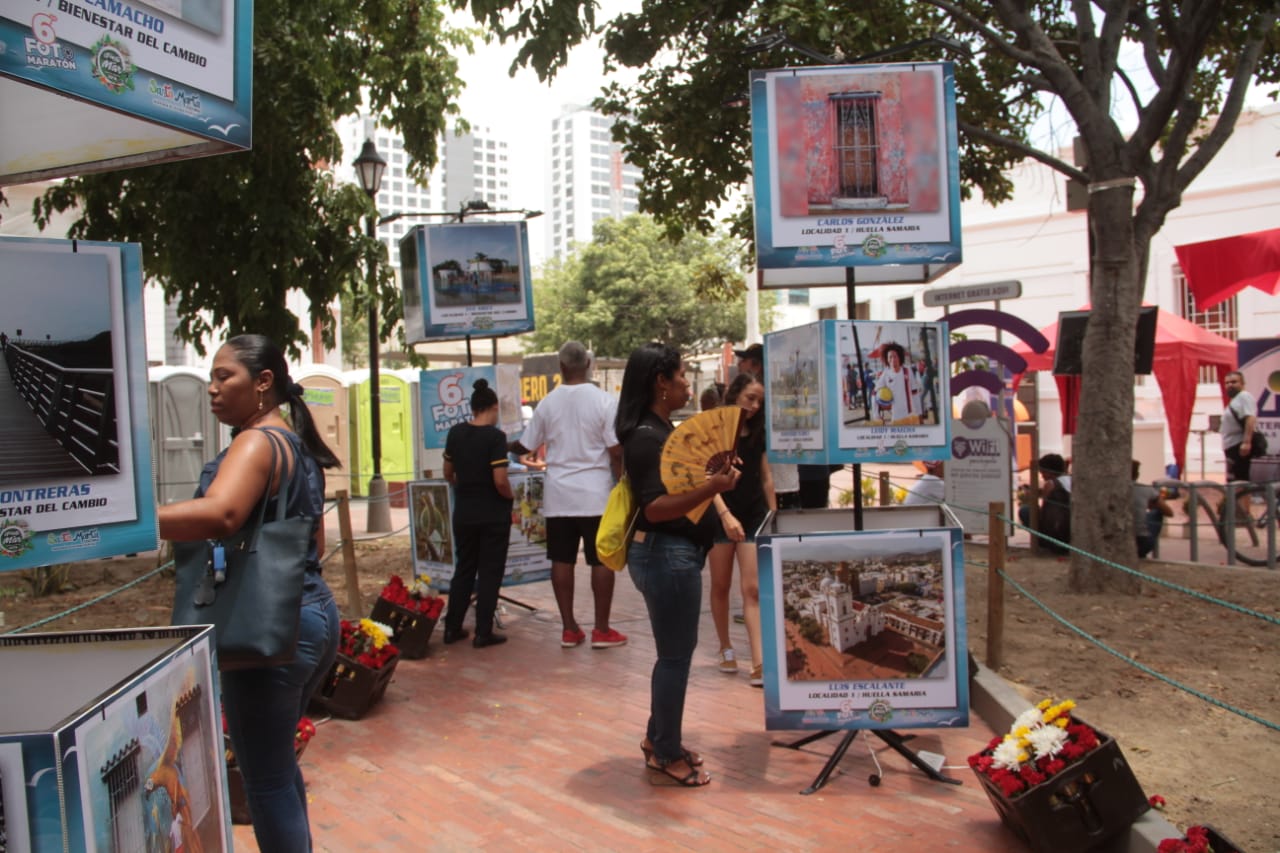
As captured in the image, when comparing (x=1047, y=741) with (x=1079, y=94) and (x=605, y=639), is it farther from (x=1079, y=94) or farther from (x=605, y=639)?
(x=1079, y=94)

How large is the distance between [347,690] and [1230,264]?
1224 centimetres

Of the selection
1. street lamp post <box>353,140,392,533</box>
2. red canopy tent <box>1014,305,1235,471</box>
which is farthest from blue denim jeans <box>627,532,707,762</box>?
red canopy tent <box>1014,305,1235,471</box>

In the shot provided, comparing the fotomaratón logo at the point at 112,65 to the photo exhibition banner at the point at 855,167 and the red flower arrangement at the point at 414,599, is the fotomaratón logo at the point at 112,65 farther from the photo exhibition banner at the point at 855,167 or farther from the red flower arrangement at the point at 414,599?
the red flower arrangement at the point at 414,599

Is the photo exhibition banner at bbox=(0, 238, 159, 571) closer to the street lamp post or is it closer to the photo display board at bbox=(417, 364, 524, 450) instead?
the photo display board at bbox=(417, 364, 524, 450)

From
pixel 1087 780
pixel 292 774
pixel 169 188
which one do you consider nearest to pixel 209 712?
pixel 292 774

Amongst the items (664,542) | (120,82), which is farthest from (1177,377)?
(120,82)

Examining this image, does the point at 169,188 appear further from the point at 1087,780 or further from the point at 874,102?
the point at 1087,780

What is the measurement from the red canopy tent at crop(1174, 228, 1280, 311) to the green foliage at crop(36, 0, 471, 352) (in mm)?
9431

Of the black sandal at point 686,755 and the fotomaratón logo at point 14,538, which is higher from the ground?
the fotomaratón logo at point 14,538

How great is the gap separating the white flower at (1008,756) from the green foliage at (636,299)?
147 ft

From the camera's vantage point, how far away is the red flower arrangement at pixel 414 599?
7.47 meters

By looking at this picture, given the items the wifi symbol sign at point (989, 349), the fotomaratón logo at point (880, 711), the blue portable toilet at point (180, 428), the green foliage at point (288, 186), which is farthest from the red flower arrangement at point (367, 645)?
the blue portable toilet at point (180, 428)

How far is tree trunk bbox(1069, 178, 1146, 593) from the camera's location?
8.84 m

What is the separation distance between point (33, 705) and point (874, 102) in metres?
4.37
